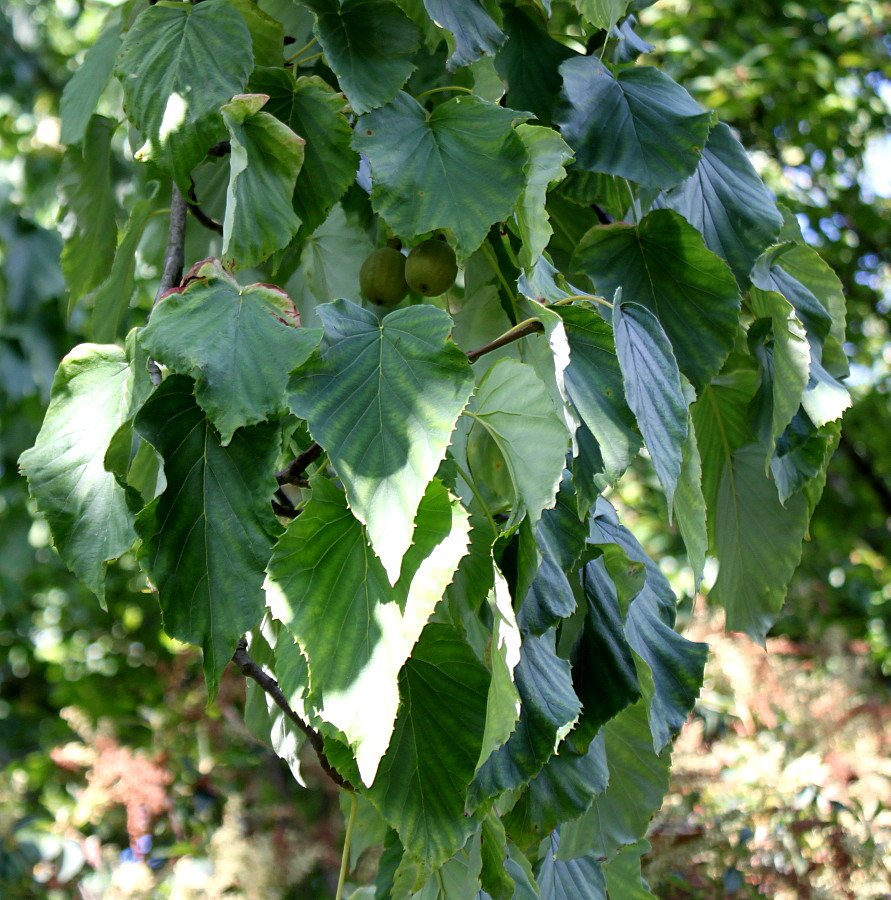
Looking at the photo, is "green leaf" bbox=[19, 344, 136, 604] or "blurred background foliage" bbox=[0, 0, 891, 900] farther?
"blurred background foliage" bbox=[0, 0, 891, 900]

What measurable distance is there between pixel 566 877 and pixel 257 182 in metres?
0.58

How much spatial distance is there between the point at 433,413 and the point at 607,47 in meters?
0.48

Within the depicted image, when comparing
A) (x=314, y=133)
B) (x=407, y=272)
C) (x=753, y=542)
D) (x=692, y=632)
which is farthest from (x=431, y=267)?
(x=692, y=632)

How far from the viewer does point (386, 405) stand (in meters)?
0.53

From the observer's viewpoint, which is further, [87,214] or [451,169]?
[87,214]

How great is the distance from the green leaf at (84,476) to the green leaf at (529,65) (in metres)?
0.39

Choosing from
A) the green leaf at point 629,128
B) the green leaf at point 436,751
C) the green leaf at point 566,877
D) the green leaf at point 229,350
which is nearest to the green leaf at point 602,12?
the green leaf at point 629,128

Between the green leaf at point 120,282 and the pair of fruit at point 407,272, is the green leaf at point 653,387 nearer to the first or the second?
the pair of fruit at point 407,272

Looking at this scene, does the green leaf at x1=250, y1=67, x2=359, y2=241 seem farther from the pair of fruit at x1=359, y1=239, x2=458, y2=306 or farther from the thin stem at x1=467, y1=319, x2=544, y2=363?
the thin stem at x1=467, y1=319, x2=544, y2=363

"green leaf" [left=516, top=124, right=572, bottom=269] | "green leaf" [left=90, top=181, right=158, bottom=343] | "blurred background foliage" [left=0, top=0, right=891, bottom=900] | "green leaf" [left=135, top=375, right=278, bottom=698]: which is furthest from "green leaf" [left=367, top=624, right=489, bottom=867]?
"blurred background foliage" [left=0, top=0, right=891, bottom=900]

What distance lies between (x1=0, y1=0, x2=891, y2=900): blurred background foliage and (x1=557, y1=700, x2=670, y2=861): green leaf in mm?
628

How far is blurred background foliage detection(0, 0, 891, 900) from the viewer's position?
1.82m

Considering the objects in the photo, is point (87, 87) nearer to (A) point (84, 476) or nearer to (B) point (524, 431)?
(A) point (84, 476)

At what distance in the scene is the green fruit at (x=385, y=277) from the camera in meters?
0.74
